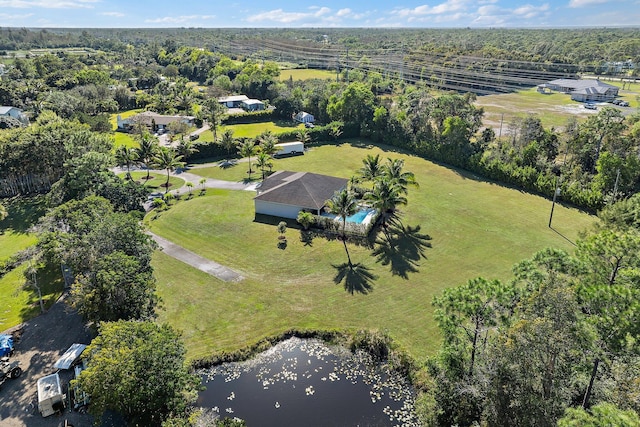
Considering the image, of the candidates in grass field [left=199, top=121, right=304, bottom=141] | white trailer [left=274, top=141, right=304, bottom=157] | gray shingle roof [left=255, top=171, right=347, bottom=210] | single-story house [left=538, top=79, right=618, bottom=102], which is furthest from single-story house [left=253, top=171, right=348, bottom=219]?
single-story house [left=538, top=79, right=618, bottom=102]

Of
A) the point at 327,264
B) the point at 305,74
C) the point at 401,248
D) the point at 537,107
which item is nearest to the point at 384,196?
the point at 401,248

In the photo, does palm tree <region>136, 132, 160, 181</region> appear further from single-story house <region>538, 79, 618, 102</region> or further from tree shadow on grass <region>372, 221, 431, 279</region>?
single-story house <region>538, 79, 618, 102</region>

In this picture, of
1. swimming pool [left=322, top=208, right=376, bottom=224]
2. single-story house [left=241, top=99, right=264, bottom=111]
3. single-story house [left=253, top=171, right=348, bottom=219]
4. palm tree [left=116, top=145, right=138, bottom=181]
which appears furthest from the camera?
single-story house [left=241, top=99, right=264, bottom=111]

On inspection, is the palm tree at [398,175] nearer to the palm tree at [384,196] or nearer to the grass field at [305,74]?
the palm tree at [384,196]

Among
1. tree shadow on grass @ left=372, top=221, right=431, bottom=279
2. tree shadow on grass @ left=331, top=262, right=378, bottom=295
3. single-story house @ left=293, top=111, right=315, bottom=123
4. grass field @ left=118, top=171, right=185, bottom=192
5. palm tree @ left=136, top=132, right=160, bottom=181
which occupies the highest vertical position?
palm tree @ left=136, top=132, right=160, bottom=181

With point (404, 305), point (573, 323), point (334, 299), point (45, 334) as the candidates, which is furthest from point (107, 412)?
point (573, 323)

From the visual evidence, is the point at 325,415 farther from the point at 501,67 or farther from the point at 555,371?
the point at 501,67
